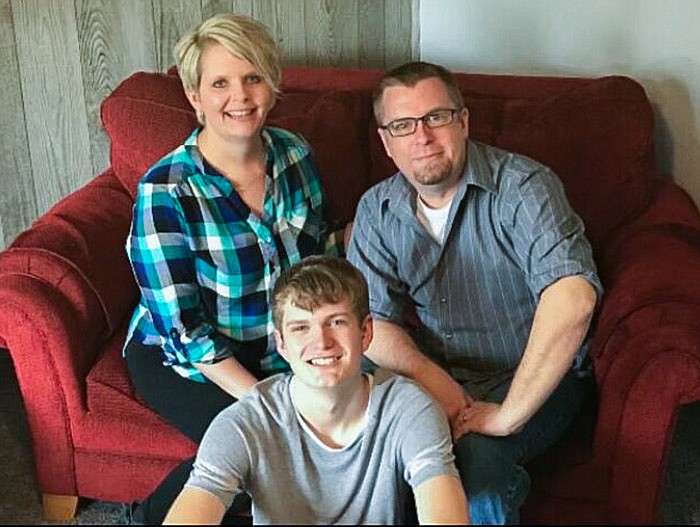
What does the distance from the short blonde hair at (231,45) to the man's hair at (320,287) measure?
0.51 m

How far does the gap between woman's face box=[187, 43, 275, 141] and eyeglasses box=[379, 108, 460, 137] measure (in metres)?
0.28

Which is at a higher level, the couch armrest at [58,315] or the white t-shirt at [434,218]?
the white t-shirt at [434,218]

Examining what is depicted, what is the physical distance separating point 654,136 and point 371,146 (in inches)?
28.6

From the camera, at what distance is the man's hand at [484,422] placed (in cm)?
194

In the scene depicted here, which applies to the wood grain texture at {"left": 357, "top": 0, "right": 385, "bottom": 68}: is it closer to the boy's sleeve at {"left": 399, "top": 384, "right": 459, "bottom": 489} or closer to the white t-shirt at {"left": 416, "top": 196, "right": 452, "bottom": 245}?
the white t-shirt at {"left": 416, "top": 196, "right": 452, "bottom": 245}

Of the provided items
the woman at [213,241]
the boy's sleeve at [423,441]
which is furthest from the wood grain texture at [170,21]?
the boy's sleeve at [423,441]

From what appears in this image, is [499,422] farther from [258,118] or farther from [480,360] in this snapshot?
[258,118]

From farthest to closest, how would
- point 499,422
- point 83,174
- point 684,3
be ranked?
1. point 83,174
2. point 684,3
3. point 499,422

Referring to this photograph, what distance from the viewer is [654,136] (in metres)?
2.72

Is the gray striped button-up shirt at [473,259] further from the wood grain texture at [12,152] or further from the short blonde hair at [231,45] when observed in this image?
the wood grain texture at [12,152]

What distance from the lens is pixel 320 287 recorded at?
1703mm

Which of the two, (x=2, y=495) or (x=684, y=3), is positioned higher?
(x=684, y=3)

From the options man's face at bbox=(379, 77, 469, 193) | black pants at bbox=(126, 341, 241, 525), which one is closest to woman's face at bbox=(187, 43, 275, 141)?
man's face at bbox=(379, 77, 469, 193)

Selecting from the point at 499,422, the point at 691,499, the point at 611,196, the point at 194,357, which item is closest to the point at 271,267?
the point at 194,357
